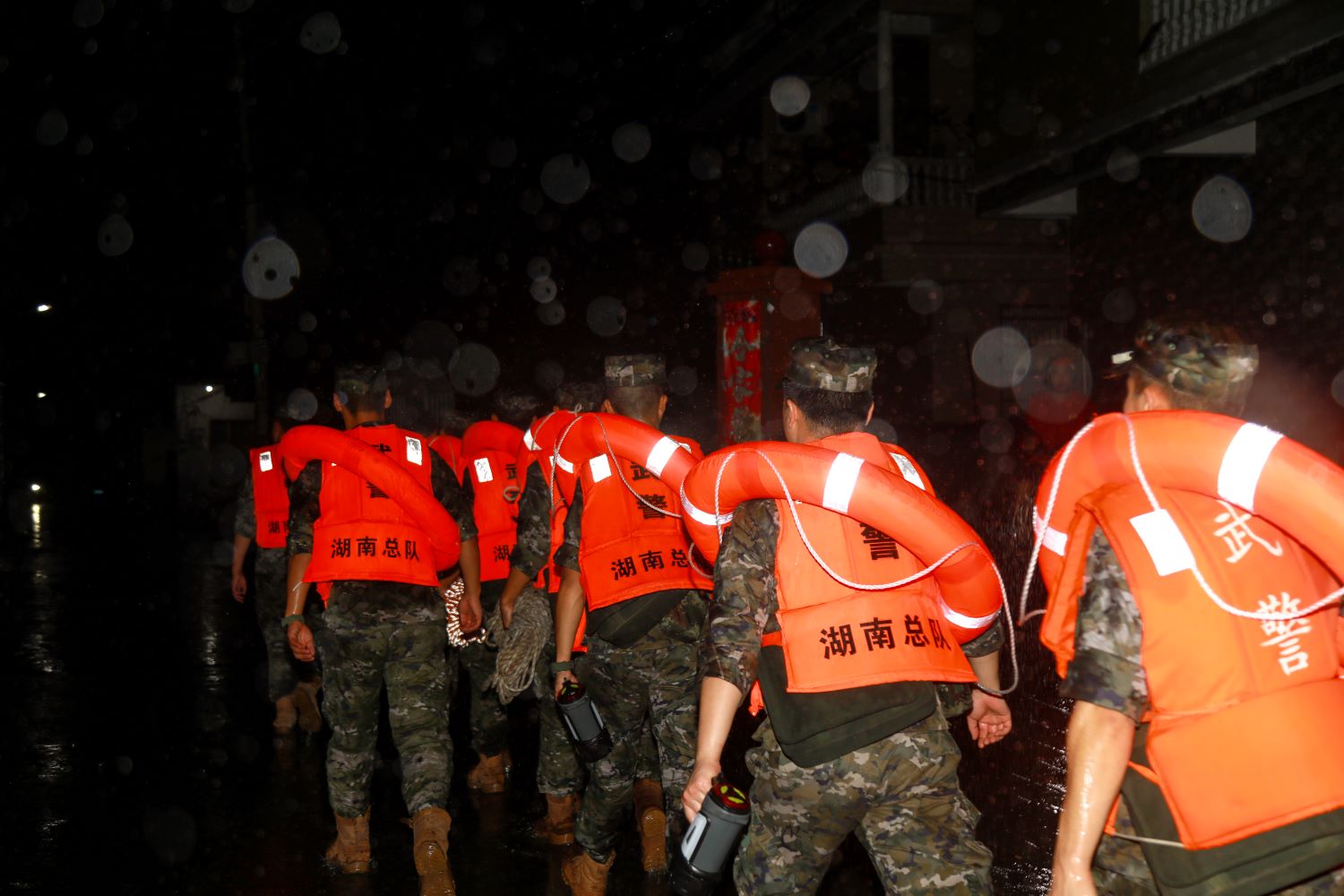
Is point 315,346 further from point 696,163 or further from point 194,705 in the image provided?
point 194,705

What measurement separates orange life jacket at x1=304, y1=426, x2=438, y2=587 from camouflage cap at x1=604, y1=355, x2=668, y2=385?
3.34ft

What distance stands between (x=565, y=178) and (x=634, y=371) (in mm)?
14124

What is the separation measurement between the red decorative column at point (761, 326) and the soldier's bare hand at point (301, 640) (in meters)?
5.02

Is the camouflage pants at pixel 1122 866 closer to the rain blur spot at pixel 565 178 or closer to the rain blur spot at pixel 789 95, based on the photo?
the rain blur spot at pixel 565 178

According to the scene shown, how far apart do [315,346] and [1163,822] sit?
819 inches

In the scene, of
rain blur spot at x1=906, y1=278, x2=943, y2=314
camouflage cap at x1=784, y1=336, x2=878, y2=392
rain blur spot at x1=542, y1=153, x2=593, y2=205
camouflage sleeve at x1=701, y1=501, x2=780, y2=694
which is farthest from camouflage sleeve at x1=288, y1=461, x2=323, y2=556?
rain blur spot at x1=542, y1=153, x2=593, y2=205

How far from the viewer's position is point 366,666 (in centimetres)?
494

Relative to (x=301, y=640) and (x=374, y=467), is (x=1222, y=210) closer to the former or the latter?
(x=374, y=467)

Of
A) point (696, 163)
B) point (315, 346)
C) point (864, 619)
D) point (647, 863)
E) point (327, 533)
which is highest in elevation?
point (696, 163)

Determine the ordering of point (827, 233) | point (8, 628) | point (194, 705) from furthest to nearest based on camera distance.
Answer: point (827, 233)
point (8, 628)
point (194, 705)

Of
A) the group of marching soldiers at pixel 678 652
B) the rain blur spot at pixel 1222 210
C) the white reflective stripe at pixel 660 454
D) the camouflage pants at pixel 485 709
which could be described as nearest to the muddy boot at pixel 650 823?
the group of marching soldiers at pixel 678 652

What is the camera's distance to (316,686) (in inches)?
301

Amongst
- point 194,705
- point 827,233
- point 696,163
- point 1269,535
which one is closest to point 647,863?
point 1269,535

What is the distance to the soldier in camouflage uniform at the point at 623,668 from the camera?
176 inches
